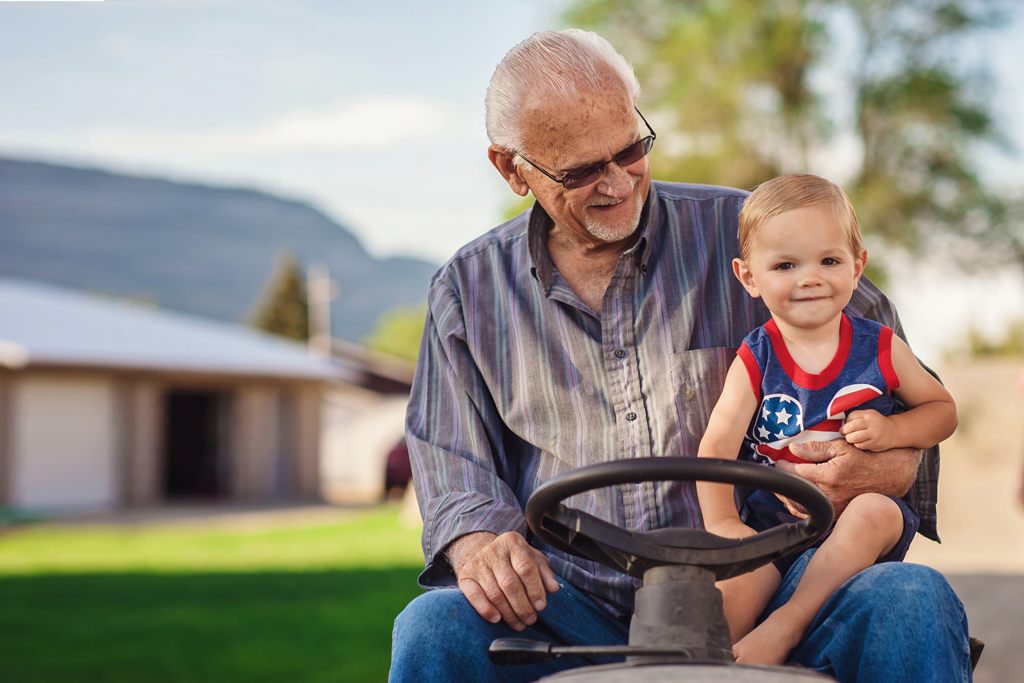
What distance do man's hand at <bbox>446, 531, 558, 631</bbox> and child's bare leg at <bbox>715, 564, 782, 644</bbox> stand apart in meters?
0.30

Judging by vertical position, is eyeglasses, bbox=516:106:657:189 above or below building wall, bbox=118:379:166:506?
above

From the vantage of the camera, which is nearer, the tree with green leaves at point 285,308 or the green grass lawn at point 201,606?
the green grass lawn at point 201,606

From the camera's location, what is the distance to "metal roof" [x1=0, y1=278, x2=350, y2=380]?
17281 millimetres

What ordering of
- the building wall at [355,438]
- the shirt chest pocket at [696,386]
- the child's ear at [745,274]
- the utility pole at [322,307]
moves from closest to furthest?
the child's ear at [745,274] → the shirt chest pocket at [696,386] → the building wall at [355,438] → the utility pole at [322,307]

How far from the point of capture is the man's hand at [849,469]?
1.77 metres

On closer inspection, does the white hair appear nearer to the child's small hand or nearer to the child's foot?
the child's small hand

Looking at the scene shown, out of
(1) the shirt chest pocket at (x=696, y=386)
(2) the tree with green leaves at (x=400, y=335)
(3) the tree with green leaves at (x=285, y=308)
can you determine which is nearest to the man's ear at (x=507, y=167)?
(1) the shirt chest pocket at (x=696, y=386)

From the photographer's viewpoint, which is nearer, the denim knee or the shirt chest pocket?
the denim knee

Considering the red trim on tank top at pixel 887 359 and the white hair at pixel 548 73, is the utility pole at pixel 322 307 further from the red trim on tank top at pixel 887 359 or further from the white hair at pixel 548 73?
the red trim on tank top at pixel 887 359

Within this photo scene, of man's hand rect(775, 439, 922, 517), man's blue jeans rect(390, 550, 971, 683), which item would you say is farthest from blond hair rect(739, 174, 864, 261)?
man's blue jeans rect(390, 550, 971, 683)

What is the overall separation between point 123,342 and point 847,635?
1913 cm

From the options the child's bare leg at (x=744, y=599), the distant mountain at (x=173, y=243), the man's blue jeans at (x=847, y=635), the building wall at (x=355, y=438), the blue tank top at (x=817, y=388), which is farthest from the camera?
the distant mountain at (x=173, y=243)

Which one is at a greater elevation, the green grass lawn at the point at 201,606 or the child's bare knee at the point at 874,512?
the child's bare knee at the point at 874,512

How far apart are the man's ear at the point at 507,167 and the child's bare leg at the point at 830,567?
1.02 metres
